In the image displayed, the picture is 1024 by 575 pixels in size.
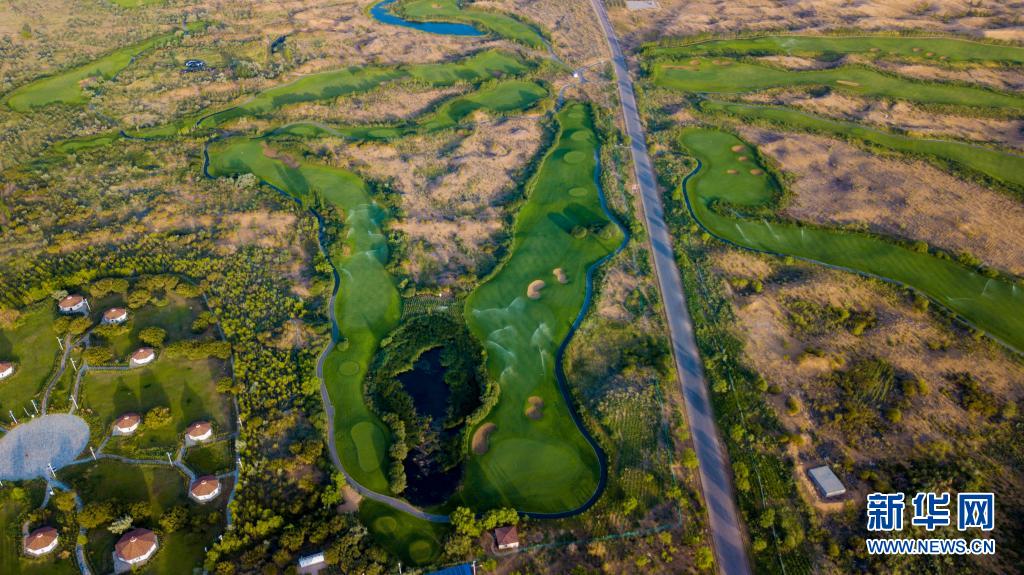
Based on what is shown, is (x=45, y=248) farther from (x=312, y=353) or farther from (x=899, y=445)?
(x=899, y=445)

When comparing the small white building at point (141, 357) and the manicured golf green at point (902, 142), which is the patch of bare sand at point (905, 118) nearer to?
the manicured golf green at point (902, 142)

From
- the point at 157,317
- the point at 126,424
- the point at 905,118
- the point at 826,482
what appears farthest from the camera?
the point at 905,118

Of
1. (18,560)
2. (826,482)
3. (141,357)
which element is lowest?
(18,560)

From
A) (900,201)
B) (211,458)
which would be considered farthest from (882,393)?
(211,458)

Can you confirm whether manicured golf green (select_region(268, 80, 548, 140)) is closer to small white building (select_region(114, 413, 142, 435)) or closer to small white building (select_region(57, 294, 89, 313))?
small white building (select_region(57, 294, 89, 313))

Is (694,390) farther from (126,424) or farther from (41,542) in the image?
(41,542)

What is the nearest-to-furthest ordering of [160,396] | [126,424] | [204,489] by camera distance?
[204,489], [126,424], [160,396]

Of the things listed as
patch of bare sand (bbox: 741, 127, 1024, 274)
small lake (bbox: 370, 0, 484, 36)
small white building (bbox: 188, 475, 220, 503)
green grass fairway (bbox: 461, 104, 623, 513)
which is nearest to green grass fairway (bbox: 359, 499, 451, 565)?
green grass fairway (bbox: 461, 104, 623, 513)
